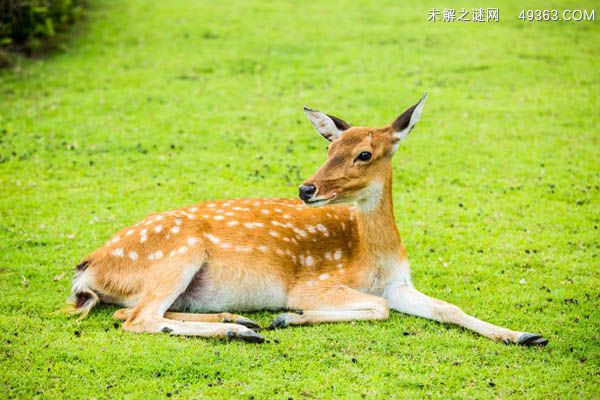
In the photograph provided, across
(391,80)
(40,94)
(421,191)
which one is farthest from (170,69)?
(421,191)

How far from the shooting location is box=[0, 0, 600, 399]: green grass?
204 inches

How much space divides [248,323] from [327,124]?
6.62 feet

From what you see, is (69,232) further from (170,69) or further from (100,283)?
(170,69)

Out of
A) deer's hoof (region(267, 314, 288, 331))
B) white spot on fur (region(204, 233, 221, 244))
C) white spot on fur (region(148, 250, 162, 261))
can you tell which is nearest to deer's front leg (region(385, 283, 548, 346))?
deer's hoof (region(267, 314, 288, 331))

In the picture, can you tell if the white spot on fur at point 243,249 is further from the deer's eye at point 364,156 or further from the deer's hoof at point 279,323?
the deer's eye at point 364,156

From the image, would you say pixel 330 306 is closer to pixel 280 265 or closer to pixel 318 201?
pixel 280 265

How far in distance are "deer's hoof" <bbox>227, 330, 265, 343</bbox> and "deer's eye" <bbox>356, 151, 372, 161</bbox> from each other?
1.79m

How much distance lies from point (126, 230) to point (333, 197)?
1.98 meters

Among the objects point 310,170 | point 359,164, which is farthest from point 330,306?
point 310,170

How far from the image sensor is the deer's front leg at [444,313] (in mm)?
5586

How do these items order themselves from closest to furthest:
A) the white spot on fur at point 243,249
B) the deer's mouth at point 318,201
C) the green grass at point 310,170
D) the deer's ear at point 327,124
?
the green grass at point 310,170
the deer's mouth at point 318,201
the white spot on fur at point 243,249
the deer's ear at point 327,124

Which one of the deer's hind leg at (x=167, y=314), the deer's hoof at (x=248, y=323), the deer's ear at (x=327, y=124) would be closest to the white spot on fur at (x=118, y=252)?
the deer's hind leg at (x=167, y=314)

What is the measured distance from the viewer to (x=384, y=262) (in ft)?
20.6

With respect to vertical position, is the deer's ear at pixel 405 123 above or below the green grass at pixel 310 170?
above
